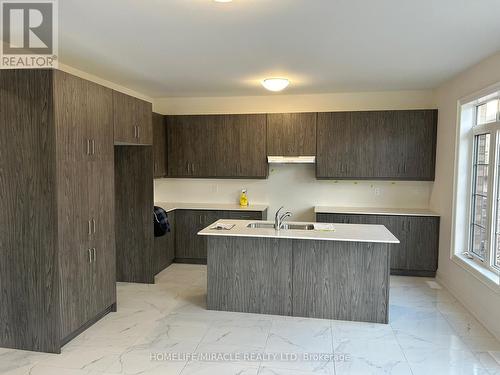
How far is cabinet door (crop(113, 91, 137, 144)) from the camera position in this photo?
3.85 metres

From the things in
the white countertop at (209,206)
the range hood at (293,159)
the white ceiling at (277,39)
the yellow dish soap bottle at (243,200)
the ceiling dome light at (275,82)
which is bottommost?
the white countertop at (209,206)

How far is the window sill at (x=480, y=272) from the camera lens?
3.39m

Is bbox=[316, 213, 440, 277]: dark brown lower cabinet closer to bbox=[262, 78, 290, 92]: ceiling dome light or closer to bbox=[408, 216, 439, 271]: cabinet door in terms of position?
bbox=[408, 216, 439, 271]: cabinet door

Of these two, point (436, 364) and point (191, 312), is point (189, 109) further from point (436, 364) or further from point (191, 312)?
point (436, 364)

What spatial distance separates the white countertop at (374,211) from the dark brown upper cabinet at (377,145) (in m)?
0.47

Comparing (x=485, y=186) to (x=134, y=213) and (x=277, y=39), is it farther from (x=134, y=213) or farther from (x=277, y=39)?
(x=134, y=213)

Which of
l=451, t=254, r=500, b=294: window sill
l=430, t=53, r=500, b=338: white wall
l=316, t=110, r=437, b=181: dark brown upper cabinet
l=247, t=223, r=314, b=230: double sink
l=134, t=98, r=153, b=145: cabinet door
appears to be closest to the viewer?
l=451, t=254, r=500, b=294: window sill

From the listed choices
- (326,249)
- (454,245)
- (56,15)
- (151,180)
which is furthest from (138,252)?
(454,245)

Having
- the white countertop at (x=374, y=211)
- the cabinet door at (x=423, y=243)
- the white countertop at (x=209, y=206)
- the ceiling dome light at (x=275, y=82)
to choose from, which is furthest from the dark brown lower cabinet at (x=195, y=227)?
the cabinet door at (x=423, y=243)

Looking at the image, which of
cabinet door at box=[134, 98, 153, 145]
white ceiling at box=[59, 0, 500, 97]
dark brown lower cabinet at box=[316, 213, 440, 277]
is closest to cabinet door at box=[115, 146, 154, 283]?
cabinet door at box=[134, 98, 153, 145]

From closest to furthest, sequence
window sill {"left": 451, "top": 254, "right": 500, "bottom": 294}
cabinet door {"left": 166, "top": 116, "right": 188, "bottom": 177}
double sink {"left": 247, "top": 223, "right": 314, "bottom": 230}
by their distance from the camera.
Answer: window sill {"left": 451, "top": 254, "right": 500, "bottom": 294} < double sink {"left": 247, "top": 223, "right": 314, "bottom": 230} < cabinet door {"left": 166, "top": 116, "right": 188, "bottom": 177}

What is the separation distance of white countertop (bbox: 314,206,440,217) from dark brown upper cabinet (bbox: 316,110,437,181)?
47 centimetres

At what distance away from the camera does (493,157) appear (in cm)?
362

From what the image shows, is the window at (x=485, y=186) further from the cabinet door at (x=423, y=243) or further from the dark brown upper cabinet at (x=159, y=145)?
the dark brown upper cabinet at (x=159, y=145)
